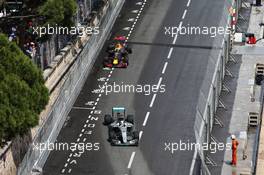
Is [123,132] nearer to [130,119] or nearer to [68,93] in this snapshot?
[130,119]

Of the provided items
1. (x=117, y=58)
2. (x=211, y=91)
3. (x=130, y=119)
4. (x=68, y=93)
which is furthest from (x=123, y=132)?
(x=117, y=58)

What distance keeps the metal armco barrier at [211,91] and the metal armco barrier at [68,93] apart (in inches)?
410

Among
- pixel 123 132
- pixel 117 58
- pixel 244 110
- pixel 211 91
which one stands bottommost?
pixel 244 110

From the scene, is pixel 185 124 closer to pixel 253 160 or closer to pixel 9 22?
pixel 253 160

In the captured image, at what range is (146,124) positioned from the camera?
90.8 meters

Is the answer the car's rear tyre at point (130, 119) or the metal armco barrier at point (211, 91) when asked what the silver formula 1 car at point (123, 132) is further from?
the metal armco barrier at point (211, 91)

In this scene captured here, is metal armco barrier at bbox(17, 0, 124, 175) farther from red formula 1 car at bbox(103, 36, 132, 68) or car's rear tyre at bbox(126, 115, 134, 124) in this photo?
car's rear tyre at bbox(126, 115, 134, 124)

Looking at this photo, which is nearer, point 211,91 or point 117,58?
point 211,91

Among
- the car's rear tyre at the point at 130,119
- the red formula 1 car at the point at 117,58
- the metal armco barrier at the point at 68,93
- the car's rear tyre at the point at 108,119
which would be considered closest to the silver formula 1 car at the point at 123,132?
the car's rear tyre at the point at 130,119

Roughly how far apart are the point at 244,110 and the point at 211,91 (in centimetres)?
801

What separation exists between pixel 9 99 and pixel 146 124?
57.6 ft

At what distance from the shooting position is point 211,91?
89562mm

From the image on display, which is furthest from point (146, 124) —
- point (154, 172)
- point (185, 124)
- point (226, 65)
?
point (226, 65)

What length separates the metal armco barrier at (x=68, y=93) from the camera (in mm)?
83125
